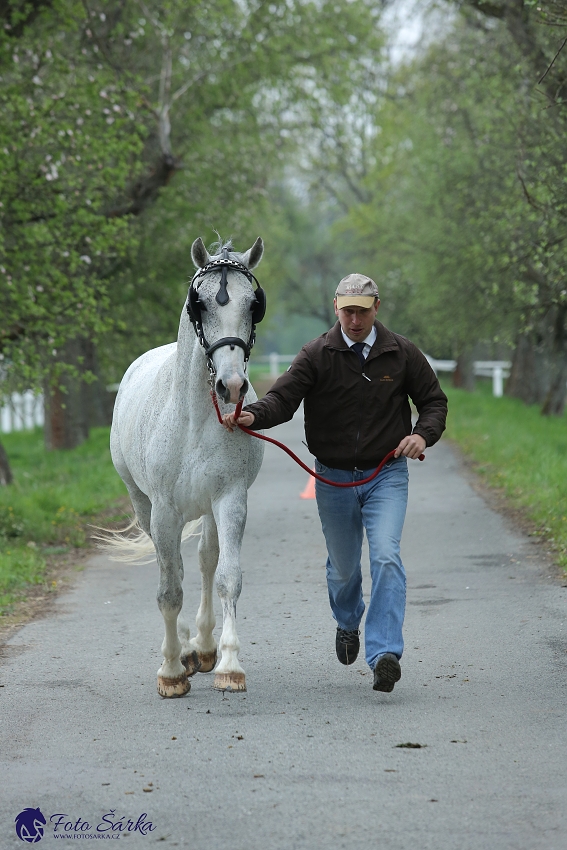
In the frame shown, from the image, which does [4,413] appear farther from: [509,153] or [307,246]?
[307,246]

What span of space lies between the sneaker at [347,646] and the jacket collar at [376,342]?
1616 millimetres

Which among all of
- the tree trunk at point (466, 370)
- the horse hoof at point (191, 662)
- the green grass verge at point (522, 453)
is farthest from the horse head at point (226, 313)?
the tree trunk at point (466, 370)

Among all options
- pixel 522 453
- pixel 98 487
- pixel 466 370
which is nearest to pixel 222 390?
pixel 98 487

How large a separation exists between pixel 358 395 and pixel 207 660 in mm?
1931

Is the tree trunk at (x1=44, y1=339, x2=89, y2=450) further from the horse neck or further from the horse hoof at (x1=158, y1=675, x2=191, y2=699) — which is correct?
the horse hoof at (x1=158, y1=675, x2=191, y2=699)

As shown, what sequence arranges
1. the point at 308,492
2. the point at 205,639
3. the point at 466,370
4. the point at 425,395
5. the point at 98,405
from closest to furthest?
the point at 425,395
the point at 205,639
the point at 308,492
the point at 98,405
the point at 466,370

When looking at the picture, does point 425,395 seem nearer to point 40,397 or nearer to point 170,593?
point 170,593

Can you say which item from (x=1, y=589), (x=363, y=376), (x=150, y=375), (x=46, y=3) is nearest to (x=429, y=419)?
(x=363, y=376)

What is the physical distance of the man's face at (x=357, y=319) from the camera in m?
6.27

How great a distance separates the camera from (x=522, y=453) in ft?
58.0

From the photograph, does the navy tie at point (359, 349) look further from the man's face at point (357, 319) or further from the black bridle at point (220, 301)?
the black bridle at point (220, 301)

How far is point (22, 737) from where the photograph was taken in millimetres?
5621

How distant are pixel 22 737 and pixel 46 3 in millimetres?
12059

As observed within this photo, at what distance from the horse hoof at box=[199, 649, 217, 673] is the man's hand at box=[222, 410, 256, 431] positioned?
5.13 feet
